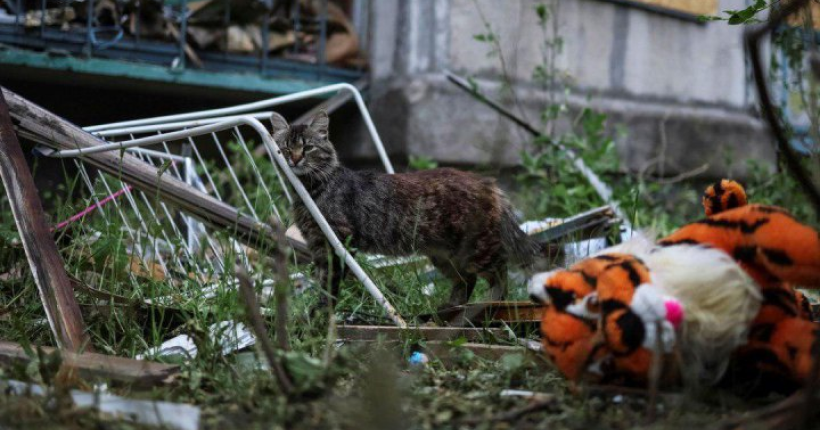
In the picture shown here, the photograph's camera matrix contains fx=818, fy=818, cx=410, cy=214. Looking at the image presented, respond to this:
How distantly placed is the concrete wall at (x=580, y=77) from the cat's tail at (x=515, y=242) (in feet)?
4.49

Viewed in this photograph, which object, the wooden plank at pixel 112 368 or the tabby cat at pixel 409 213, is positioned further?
the tabby cat at pixel 409 213

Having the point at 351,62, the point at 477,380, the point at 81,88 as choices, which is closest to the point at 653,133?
the point at 351,62

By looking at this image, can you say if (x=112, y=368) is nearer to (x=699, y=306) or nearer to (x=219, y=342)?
(x=219, y=342)

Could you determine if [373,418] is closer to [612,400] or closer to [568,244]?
[612,400]

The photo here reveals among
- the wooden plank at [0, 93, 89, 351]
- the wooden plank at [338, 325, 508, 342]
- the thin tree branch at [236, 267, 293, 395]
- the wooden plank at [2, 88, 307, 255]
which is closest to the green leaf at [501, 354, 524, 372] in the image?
the wooden plank at [338, 325, 508, 342]

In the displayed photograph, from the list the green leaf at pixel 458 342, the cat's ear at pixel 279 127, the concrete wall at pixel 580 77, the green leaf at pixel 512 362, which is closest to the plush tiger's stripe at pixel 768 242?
the green leaf at pixel 512 362

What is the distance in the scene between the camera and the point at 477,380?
220cm

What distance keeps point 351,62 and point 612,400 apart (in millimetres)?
4495

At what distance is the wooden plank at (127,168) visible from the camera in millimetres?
2865

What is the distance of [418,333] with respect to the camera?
8.54 feet

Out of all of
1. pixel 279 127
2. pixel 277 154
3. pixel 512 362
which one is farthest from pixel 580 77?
pixel 512 362

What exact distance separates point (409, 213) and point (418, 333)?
0.85m

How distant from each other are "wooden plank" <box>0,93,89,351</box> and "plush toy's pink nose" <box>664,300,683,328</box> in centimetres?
148

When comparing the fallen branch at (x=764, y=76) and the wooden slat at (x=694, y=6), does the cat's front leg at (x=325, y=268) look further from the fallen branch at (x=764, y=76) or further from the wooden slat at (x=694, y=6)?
the wooden slat at (x=694, y=6)
